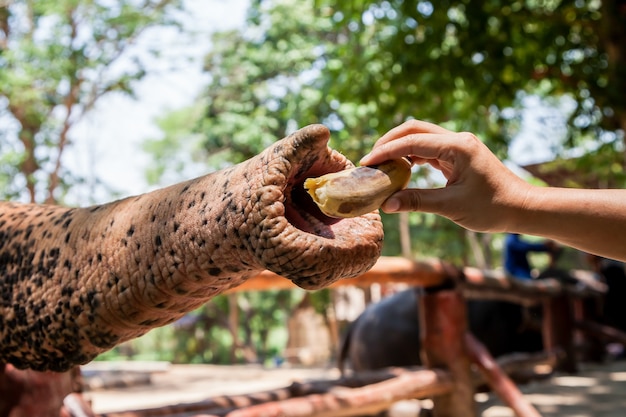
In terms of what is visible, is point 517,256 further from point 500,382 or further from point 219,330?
point 219,330

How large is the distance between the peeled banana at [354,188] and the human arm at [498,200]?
46 mm

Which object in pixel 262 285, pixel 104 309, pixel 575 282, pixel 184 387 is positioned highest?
pixel 104 309

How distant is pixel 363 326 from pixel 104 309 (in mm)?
5222

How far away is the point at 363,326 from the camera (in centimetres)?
641

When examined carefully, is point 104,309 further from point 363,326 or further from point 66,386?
point 363,326

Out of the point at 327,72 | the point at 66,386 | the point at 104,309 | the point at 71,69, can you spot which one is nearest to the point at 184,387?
the point at 327,72

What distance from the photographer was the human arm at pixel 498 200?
126 centimetres

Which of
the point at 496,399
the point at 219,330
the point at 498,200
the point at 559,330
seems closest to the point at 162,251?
the point at 498,200

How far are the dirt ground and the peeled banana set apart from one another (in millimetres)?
2550

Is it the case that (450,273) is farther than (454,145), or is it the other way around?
(450,273)

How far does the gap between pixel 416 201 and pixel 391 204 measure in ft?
0.20

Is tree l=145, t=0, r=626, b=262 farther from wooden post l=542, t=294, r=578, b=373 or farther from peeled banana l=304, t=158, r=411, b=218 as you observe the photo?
peeled banana l=304, t=158, r=411, b=218

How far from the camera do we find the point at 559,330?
6.36 meters

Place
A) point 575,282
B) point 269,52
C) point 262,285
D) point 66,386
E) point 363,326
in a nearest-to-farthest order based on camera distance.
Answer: point 66,386 < point 262,285 < point 363,326 < point 575,282 < point 269,52
